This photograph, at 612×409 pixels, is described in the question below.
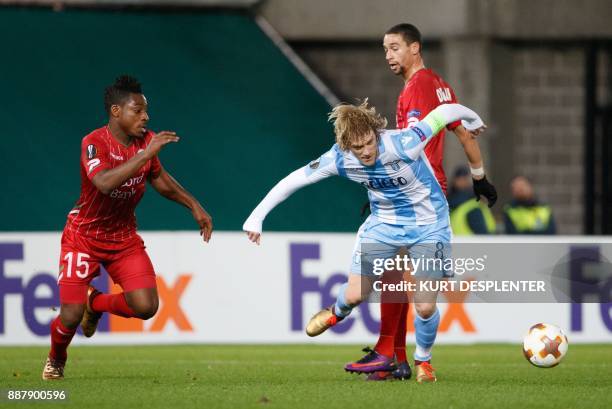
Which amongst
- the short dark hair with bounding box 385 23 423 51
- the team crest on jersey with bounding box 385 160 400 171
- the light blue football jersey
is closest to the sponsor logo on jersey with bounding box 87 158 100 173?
the light blue football jersey

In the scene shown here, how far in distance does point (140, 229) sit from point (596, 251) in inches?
191

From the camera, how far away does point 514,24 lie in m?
16.8

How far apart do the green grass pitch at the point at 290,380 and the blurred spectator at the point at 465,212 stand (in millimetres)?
1899

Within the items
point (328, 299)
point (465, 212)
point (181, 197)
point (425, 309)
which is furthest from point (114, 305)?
point (465, 212)

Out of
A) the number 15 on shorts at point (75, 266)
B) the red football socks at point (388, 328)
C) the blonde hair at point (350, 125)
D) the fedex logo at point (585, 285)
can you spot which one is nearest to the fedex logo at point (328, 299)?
the fedex logo at point (585, 285)

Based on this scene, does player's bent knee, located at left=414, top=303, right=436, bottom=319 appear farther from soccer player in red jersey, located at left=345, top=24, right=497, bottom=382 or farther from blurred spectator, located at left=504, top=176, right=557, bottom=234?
blurred spectator, located at left=504, top=176, right=557, bottom=234

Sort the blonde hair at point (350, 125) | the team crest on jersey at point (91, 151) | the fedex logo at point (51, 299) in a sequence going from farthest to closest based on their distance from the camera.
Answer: the fedex logo at point (51, 299) < the team crest on jersey at point (91, 151) < the blonde hair at point (350, 125)

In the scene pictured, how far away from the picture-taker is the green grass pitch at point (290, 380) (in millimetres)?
7414

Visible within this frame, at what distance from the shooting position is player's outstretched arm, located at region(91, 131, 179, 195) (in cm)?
793

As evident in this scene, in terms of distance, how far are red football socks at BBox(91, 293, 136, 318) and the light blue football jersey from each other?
1.43 meters

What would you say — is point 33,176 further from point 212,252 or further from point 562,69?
point 562,69

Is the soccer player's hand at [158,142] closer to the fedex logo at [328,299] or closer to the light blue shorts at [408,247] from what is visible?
the light blue shorts at [408,247]

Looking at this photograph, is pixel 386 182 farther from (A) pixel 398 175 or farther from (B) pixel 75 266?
(B) pixel 75 266

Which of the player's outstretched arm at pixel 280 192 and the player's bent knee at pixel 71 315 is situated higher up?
the player's outstretched arm at pixel 280 192
